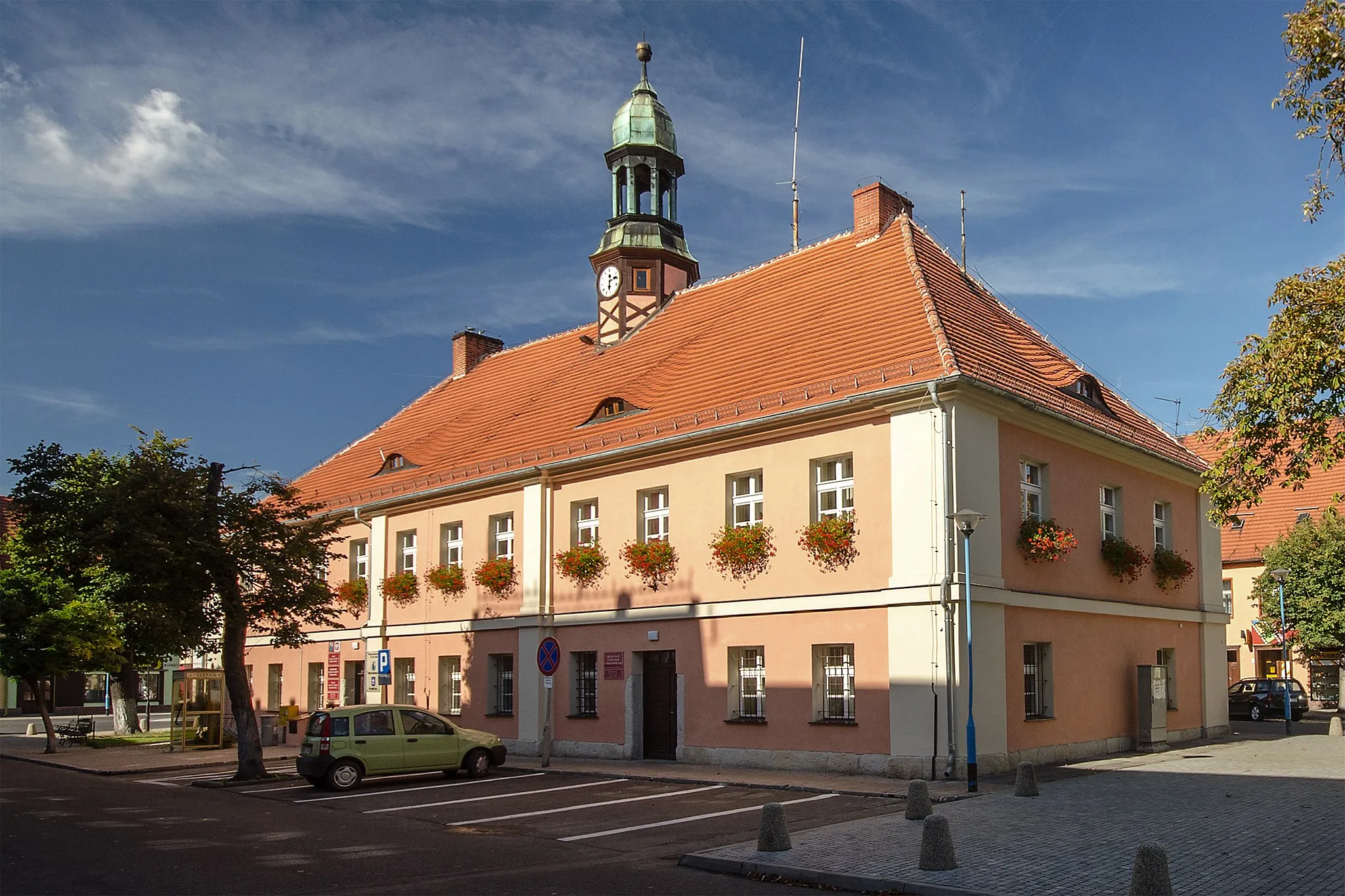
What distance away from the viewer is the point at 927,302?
2166 centimetres

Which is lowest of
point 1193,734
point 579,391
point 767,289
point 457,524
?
point 1193,734

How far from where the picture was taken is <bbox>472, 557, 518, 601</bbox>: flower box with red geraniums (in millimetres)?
26250

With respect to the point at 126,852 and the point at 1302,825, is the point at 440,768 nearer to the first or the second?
the point at 126,852

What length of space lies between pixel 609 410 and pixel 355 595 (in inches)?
392

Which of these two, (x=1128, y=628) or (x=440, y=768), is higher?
(x=1128, y=628)

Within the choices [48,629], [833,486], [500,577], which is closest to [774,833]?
[833,486]

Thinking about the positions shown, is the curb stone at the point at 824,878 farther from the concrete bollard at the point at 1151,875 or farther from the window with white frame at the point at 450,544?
the window with white frame at the point at 450,544

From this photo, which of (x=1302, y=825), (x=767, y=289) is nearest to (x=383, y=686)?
(x=767, y=289)

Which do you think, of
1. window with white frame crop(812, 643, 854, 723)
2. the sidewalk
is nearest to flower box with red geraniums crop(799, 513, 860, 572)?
window with white frame crop(812, 643, 854, 723)

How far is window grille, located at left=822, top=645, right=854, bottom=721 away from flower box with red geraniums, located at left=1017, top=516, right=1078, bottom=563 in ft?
11.5

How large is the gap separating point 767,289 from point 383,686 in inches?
546

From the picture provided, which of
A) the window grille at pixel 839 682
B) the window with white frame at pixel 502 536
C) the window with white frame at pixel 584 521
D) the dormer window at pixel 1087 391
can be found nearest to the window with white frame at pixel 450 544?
the window with white frame at pixel 502 536

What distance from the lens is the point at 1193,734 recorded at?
25.9 metres

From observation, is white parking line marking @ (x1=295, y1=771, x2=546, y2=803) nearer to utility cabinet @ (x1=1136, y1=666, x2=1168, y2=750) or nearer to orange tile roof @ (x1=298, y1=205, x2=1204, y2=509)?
orange tile roof @ (x1=298, y1=205, x2=1204, y2=509)
